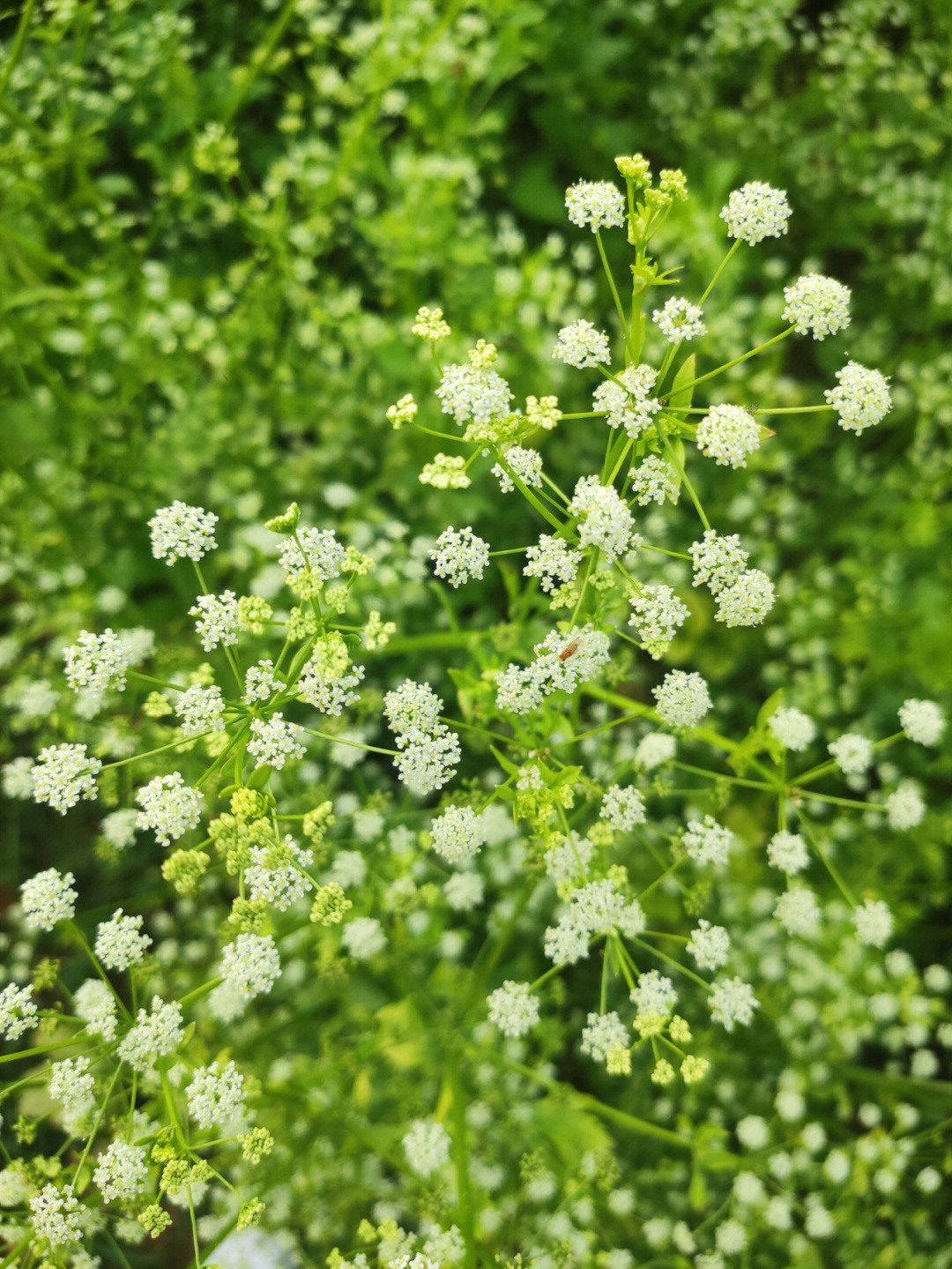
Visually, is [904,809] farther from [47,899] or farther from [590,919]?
[47,899]

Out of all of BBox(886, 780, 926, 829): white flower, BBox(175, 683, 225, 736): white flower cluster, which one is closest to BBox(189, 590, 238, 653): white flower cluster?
BBox(175, 683, 225, 736): white flower cluster

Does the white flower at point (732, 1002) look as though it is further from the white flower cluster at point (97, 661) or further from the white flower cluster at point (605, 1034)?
the white flower cluster at point (97, 661)

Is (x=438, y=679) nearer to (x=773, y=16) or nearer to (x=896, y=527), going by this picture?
(x=896, y=527)

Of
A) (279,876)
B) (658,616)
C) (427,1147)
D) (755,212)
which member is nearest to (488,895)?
(427,1147)

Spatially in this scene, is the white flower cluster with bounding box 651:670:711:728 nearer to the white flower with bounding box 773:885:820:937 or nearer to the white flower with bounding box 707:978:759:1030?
the white flower with bounding box 707:978:759:1030

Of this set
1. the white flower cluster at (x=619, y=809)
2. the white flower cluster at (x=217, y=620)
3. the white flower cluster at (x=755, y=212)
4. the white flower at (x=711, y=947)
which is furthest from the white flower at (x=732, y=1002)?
the white flower cluster at (x=755, y=212)

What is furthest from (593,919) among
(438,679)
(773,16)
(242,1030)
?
(773,16)
